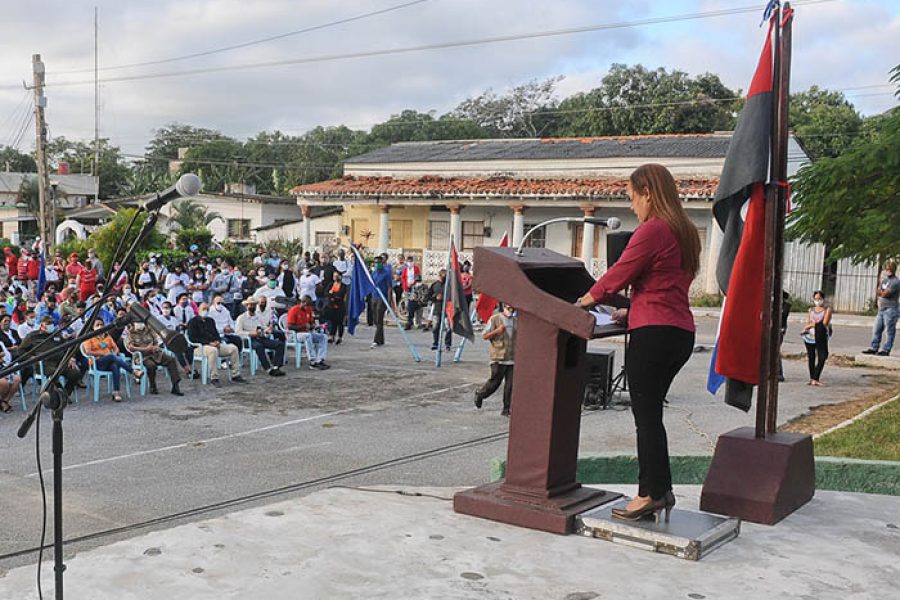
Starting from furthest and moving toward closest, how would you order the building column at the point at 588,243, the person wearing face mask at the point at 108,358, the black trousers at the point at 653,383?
the building column at the point at 588,243, the person wearing face mask at the point at 108,358, the black trousers at the point at 653,383

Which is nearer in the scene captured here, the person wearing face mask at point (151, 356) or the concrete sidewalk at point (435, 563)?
the concrete sidewalk at point (435, 563)

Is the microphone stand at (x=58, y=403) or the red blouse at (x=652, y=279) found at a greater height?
the red blouse at (x=652, y=279)

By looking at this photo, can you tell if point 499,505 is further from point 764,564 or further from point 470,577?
point 764,564

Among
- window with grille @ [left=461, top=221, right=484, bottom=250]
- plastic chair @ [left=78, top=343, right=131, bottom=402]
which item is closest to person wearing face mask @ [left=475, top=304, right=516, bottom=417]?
plastic chair @ [left=78, top=343, right=131, bottom=402]

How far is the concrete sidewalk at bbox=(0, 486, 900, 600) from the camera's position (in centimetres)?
386

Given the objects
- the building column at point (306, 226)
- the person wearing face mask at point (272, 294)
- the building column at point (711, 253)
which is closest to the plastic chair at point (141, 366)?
the person wearing face mask at point (272, 294)

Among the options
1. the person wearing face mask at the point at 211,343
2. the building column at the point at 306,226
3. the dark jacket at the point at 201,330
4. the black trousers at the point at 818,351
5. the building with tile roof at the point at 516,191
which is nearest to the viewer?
the person wearing face mask at the point at 211,343

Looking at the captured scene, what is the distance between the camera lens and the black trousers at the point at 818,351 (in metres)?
14.2

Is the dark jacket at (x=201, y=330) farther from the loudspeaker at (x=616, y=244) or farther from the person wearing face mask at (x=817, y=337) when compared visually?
the loudspeaker at (x=616, y=244)

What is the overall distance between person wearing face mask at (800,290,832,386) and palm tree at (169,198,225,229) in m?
27.9

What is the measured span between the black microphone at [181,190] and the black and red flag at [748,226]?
3282 mm

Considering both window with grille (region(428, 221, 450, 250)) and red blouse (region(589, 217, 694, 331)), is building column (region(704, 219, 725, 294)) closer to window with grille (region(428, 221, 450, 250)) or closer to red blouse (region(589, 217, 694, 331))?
window with grille (region(428, 221, 450, 250))

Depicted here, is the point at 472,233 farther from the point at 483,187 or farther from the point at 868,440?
the point at 868,440

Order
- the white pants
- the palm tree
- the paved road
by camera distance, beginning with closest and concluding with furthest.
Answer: the paved road, the white pants, the palm tree
